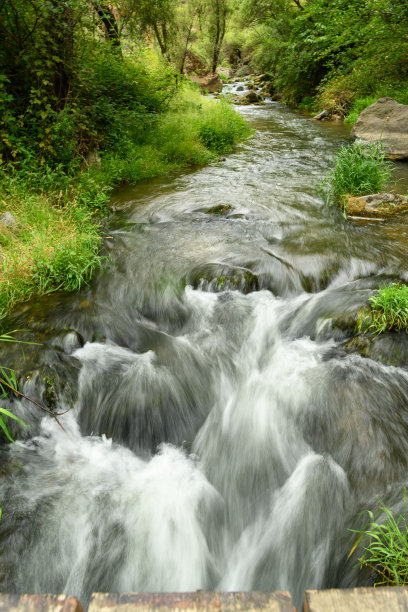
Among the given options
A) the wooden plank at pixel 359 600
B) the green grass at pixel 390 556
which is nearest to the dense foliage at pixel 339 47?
the green grass at pixel 390 556

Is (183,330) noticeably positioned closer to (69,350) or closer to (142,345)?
(142,345)

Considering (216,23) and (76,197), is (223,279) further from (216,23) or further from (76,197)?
(216,23)

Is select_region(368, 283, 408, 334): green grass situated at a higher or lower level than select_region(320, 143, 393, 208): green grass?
lower

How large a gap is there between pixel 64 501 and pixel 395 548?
216 cm

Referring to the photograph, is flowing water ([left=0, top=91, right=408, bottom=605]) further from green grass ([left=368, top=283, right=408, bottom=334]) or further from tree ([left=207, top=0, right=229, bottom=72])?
tree ([left=207, top=0, right=229, bottom=72])

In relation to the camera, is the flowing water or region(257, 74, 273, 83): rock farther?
region(257, 74, 273, 83): rock

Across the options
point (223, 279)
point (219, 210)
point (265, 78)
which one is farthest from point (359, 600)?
point (265, 78)

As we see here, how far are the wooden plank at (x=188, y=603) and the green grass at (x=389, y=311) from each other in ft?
9.49

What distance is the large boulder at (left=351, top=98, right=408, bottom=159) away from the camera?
9.20 m

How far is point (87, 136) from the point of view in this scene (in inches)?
313

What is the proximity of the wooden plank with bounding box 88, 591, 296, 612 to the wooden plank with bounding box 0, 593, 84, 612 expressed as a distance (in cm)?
7

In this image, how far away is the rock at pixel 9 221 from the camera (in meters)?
4.92

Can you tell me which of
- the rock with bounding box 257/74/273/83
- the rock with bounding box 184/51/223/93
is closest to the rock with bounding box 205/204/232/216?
the rock with bounding box 184/51/223/93

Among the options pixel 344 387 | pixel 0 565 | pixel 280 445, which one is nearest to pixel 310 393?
pixel 344 387
